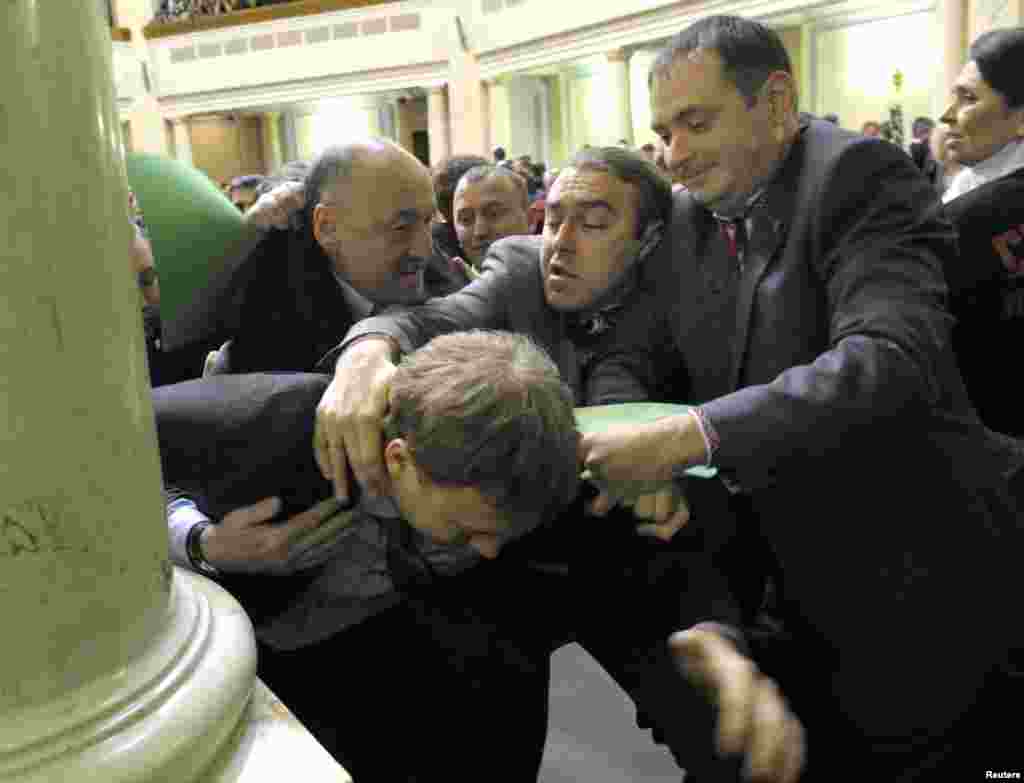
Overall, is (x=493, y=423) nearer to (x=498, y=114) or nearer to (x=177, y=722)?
(x=177, y=722)

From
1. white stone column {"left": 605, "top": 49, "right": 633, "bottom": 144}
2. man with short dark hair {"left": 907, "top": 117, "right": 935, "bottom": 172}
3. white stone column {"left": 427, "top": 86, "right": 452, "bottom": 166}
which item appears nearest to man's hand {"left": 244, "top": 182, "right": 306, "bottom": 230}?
man with short dark hair {"left": 907, "top": 117, "right": 935, "bottom": 172}

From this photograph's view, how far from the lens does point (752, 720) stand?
1302 mm

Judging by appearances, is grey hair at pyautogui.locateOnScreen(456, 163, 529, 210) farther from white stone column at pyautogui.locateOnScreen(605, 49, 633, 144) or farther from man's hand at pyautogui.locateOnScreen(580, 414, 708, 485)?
white stone column at pyautogui.locateOnScreen(605, 49, 633, 144)

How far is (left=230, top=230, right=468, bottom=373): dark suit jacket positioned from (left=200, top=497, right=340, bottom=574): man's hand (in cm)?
46

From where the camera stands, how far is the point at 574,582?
63.4 inches

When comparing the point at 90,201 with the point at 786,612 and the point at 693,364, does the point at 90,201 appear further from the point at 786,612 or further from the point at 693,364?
the point at 786,612

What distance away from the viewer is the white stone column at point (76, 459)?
977 millimetres

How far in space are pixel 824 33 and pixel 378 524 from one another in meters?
15.9

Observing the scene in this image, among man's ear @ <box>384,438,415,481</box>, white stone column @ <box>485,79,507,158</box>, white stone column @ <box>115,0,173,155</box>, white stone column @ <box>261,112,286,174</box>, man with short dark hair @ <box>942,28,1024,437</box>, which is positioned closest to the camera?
man's ear @ <box>384,438,415,481</box>

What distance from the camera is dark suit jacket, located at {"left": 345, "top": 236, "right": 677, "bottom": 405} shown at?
1.80 meters

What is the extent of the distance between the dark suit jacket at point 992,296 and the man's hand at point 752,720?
136 cm

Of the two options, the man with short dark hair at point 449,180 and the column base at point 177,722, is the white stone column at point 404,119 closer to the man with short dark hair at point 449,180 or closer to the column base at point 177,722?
the man with short dark hair at point 449,180

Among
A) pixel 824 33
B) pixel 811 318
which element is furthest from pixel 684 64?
pixel 824 33

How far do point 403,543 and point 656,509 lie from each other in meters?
0.44
